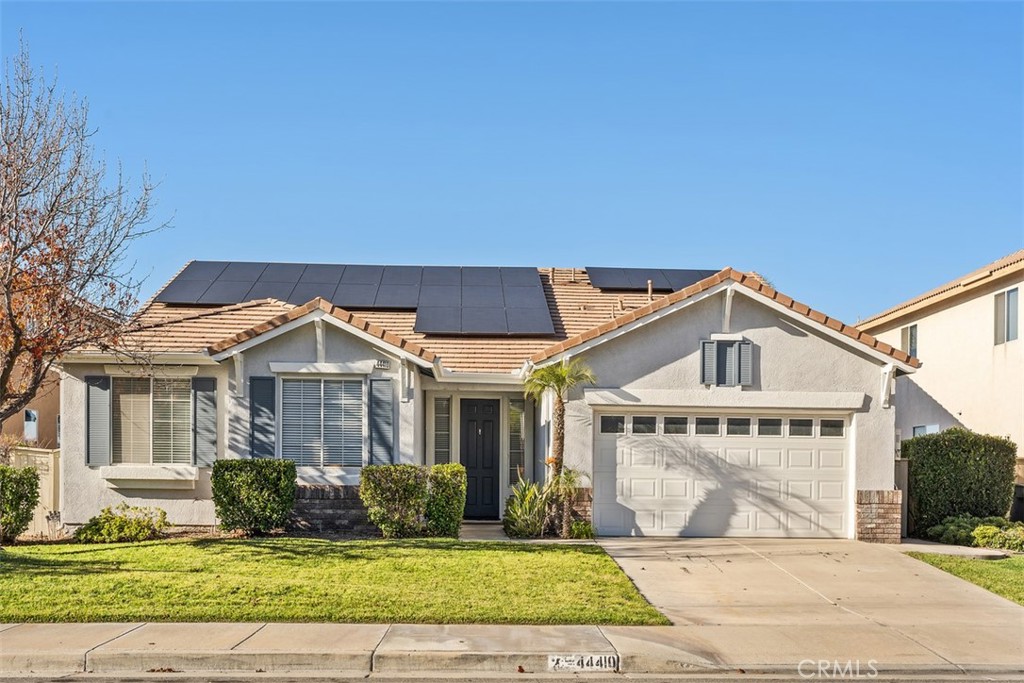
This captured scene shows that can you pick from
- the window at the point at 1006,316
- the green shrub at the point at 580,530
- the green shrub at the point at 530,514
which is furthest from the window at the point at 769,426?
the window at the point at 1006,316

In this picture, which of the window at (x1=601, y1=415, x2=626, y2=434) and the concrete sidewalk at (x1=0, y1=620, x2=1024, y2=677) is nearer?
the concrete sidewalk at (x1=0, y1=620, x2=1024, y2=677)

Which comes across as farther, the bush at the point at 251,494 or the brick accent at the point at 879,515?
the brick accent at the point at 879,515

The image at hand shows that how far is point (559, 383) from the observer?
15047 millimetres

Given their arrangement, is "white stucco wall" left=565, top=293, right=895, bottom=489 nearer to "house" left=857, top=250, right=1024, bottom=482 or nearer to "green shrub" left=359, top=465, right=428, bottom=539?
"green shrub" left=359, top=465, right=428, bottom=539

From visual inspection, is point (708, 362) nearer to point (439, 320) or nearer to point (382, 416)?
point (382, 416)

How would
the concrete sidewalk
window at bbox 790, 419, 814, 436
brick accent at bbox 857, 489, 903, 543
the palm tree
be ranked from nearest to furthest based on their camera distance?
1. the concrete sidewalk
2. the palm tree
3. brick accent at bbox 857, 489, 903, 543
4. window at bbox 790, 419, 814, 436

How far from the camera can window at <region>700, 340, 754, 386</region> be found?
15.6 m

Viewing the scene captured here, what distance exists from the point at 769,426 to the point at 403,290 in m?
8.89

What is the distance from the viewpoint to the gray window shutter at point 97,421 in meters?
15.7

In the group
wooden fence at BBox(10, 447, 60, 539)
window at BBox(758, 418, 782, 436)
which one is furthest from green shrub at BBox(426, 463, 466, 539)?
wooden fence at BBox(10, 447, 60, 539)

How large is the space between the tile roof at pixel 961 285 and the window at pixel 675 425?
27.1 ft

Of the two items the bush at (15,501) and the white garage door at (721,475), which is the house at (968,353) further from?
the bush at (15,501)

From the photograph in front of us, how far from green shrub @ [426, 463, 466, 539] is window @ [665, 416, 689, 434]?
3753mm

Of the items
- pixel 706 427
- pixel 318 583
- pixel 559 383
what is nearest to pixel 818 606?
pixel 706 427
